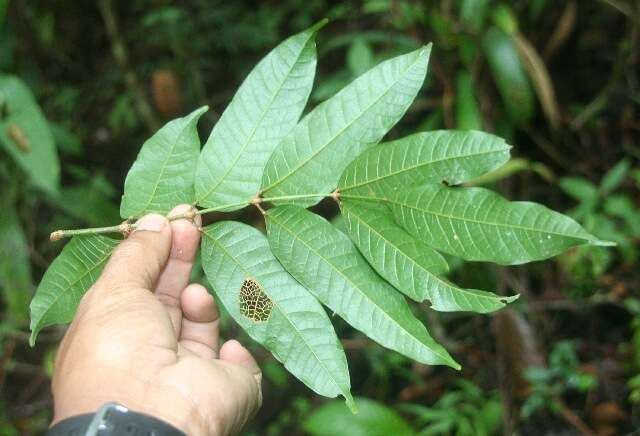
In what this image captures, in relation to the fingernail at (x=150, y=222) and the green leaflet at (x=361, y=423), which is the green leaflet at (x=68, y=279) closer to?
the fingernail at (x=150, y=222)

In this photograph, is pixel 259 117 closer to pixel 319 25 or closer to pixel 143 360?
pixel 319 25

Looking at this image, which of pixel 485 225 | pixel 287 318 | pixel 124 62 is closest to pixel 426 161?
pixel 485 225

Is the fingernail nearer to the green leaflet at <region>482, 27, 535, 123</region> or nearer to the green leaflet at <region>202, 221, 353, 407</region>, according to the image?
the green leaflet at <region>202, 221, 353, 407</region>

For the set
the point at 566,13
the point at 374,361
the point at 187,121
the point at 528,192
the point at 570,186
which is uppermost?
the point at 187,121

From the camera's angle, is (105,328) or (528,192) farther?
(528,192)

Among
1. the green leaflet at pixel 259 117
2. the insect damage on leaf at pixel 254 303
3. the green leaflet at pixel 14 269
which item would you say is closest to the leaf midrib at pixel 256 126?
the green leaflet at pixel 259 117

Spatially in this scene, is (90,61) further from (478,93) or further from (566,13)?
(566,13)

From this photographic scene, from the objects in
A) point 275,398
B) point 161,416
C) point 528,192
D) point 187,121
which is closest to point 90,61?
point 275,398
